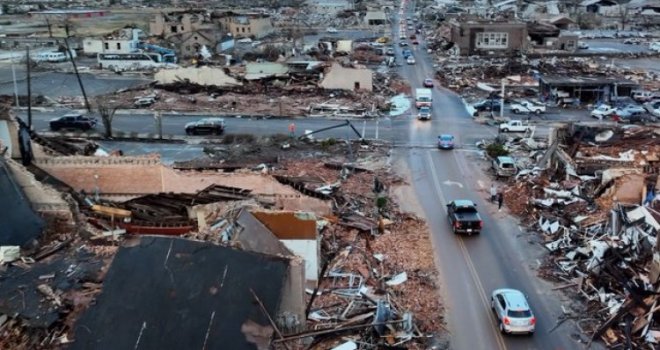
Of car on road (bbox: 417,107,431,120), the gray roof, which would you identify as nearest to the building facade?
car on road (bbox: 417,107,431,120)

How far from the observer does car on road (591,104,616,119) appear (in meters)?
43.7

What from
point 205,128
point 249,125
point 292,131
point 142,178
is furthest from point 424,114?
point 142,178

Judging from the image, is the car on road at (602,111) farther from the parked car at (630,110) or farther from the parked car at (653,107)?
the parked car at (653,107)

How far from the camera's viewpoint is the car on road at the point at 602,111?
1721 inches

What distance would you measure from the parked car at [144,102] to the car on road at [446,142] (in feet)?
72.7

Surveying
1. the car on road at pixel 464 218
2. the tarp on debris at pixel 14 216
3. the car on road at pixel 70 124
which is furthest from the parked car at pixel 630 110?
the tarp on debris at pixel 14 216

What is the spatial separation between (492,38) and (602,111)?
28.9 m

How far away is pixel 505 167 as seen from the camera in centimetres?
3097

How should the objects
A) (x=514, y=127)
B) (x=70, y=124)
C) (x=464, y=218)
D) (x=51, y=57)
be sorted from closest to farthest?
1. (x=464, y=218)
2. (x=514, y=127)
3. (x=70, y=124)
4. (x=51, y=57)

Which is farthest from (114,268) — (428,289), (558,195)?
(558,195)

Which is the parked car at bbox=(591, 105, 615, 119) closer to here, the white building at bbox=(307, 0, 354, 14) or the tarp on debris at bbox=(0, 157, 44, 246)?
the tarp on debris at bbox=(0, 157, 44, 246)

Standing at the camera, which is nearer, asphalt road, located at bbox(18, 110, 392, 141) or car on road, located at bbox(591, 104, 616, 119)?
asphalt road, located at bbox(18, 110, 392, 141)

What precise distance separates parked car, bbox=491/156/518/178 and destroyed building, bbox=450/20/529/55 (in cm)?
4132

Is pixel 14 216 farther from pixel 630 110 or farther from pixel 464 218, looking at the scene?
pixel 630 110
